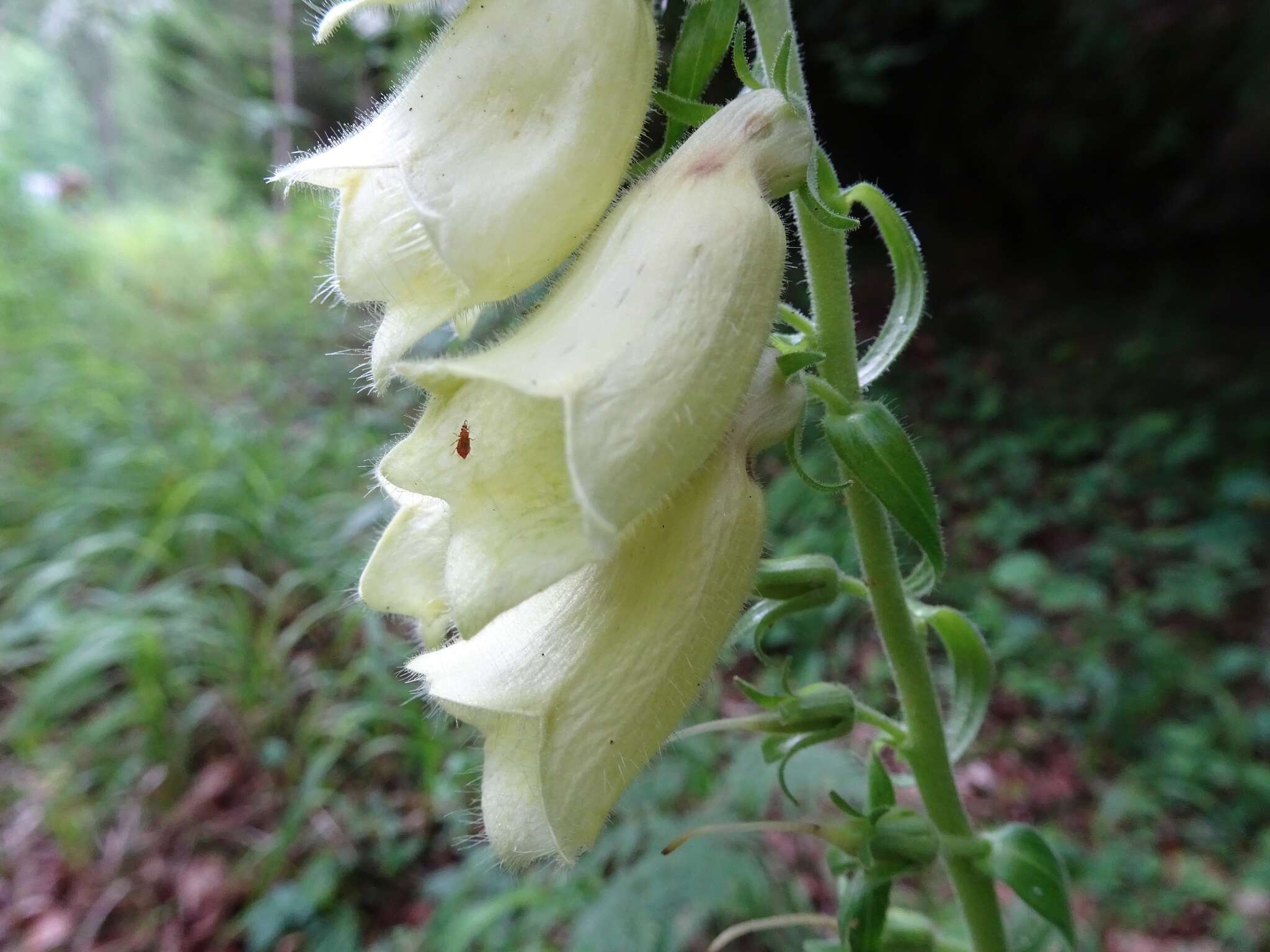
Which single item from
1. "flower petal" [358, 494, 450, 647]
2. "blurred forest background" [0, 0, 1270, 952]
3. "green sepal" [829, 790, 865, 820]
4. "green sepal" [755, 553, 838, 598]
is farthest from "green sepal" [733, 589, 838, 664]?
"blurred forest background" [0, 0, 1270, 952]

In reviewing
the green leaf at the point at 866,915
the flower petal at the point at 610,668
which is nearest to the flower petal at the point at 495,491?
the flower petal at the point at 610,668

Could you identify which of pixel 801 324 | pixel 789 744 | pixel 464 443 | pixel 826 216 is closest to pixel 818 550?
pixel 789 744

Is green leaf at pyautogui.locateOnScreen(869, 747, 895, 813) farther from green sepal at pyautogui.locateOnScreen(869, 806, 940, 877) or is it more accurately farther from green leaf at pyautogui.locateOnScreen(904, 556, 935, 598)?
green leaf at pyautogui.locateOnScreen(904, 556, 935, 598)

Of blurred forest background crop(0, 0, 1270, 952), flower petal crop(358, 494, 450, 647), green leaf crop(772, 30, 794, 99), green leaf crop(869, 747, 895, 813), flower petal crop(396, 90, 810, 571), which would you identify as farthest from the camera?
blurred forest background crop(0, 0, 1270, 952)

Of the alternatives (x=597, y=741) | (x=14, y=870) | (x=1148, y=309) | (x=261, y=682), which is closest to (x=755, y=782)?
(x=597, y=741)

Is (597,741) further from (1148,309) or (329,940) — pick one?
(1148,309)

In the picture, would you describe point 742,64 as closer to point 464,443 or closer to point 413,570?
point 464,443

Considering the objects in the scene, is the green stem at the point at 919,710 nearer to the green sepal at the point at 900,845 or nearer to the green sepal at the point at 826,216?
the green sepal at the point at 900,845
